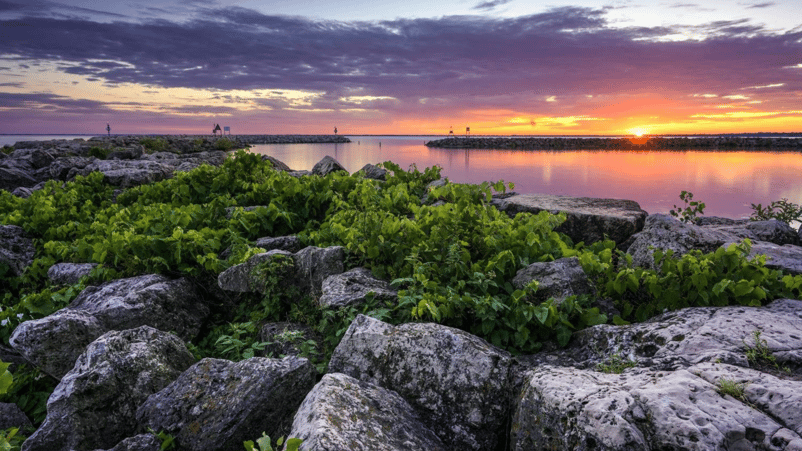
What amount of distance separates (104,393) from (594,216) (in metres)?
7.12

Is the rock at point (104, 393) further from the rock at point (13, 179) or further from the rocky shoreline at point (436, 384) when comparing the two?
the rock at point (13, 179)

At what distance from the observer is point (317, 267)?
5.99 meters

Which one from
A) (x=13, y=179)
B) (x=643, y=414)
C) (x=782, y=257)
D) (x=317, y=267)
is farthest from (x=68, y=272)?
(x=13, y=179)

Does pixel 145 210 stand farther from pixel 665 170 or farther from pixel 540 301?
pixel 665 170

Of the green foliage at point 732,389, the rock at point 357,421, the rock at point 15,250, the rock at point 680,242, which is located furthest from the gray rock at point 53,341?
the rock at point 680,242

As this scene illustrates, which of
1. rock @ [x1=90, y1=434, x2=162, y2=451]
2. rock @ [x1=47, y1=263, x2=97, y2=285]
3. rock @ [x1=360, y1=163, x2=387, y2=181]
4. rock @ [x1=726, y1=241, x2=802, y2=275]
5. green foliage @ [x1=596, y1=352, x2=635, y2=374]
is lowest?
rock @ [x1=90, y1=434, x2=162, y2=451]

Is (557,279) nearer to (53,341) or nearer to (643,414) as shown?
(643,414)

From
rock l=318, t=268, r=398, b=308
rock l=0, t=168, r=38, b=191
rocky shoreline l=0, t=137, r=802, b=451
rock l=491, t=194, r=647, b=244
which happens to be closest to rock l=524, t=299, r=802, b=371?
rocky shoreline l=0, t=137, r=802, b=451

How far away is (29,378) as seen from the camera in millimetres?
5465

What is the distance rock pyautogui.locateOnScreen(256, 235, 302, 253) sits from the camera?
7.26m

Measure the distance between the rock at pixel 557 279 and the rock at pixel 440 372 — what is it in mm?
1107

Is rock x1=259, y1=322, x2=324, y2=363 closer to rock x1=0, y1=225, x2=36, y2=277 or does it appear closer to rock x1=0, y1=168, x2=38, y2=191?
rock x1=0, y1=225, x2=36, y2=277

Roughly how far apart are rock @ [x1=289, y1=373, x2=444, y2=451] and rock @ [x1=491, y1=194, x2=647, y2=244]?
4873 mm

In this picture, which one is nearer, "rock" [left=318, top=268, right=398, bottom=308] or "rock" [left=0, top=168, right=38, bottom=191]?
"rock" [left=318, top=268, right=398, bottom=308]
